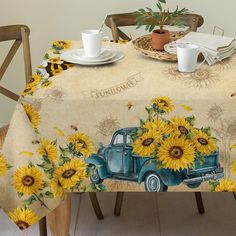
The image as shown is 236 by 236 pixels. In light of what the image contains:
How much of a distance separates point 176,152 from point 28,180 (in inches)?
15.6

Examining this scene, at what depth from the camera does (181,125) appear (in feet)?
4.03

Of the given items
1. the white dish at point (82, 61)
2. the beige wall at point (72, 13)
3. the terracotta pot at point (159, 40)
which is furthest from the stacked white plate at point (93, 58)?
the beige wall at point (72, 13)

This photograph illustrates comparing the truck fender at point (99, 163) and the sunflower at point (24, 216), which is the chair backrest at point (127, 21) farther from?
the sunflower at point (24, 216)

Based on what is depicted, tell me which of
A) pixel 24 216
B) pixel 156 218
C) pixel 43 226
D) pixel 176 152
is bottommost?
pixel 156 218

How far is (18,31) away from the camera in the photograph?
75.3 inches

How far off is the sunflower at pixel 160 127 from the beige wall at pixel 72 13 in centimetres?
140

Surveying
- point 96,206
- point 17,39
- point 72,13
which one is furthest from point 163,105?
point 72,13

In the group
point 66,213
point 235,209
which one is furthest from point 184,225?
point 66,213

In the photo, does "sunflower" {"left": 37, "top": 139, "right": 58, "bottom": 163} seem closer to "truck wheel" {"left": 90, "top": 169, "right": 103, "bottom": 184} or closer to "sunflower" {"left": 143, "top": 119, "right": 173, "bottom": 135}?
"truck wheel" {"left": 90, "top": 169, "right": 103, "bottom": 184}

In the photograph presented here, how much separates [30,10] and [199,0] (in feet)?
2.98

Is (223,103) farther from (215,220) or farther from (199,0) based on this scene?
(199,0)

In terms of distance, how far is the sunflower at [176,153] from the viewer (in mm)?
1226

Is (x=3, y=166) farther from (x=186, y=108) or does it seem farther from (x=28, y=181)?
(x=186, y=108)

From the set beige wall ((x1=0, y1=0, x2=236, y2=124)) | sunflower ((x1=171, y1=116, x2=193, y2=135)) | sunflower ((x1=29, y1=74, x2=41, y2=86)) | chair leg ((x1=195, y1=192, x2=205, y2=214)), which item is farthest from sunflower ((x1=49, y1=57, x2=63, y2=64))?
beige wall ((x1=0, y1=0, x2=236, y2=124))
